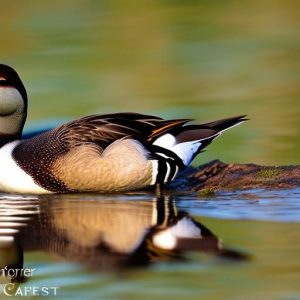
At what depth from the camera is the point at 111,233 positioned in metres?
7.28

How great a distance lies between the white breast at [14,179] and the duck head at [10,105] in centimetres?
37

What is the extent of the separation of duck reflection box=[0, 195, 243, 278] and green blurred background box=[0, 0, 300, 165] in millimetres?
1778

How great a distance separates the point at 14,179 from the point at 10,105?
32.3 inches

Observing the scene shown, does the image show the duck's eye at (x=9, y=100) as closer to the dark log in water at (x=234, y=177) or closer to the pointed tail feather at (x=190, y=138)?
the pointed tail feather at (x=190, y=138)

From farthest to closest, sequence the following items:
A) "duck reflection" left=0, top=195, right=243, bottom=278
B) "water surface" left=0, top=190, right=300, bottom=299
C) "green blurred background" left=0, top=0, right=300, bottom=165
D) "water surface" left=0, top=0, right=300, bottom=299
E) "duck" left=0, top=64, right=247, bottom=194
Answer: "green blurred background" left=0, top=0, right=300, bottom=165
"duck" left=0, top=64, right=247, bottom=194
"duck reflection" left=0, top=195, right=243, bottom=278
"water surface" left=0, top=0, right=300, bottom=299
"water surface" left=0, top=190, right=300, bottom=299

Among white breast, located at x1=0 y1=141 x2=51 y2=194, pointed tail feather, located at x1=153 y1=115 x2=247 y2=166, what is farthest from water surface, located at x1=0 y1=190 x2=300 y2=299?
pointed tail feather, located at x1=153 y1=115 x2=247 y2=166

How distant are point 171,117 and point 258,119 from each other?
0.80 metres

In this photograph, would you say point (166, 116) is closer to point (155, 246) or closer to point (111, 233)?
point (111, 233)

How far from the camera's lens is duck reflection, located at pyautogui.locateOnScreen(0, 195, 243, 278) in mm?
6707

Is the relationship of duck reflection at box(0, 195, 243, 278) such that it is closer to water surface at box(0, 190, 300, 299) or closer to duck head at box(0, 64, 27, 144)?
water surface at box(0, 190, 300, 299)

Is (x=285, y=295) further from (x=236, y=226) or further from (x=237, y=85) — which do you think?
(x=237, y=85)

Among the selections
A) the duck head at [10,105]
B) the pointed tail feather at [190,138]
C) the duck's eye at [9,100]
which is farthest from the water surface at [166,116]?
the duck's eye at [9,100]

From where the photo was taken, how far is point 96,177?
355 inches

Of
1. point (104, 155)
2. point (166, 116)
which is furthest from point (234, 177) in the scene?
point (166, 116)
